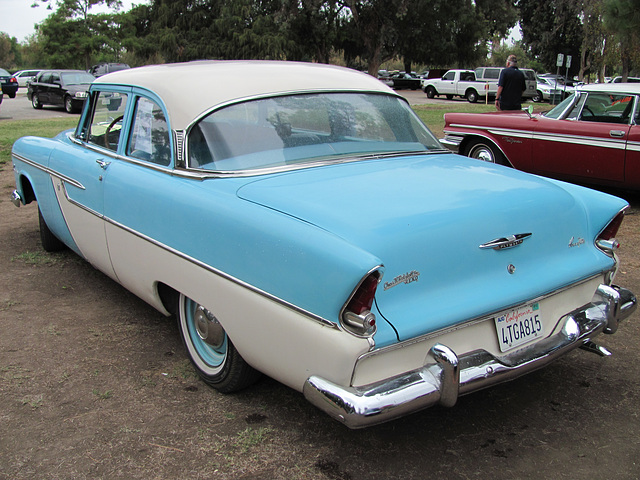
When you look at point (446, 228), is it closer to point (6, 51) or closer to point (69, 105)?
point (69, 105)

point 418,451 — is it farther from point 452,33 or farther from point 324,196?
point 452,33

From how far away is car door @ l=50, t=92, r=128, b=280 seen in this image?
3.73 m

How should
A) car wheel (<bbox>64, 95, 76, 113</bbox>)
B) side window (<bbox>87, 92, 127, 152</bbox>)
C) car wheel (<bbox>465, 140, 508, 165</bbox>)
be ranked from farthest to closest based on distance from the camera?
car wheel (<bbox>64, 95, 76, 113</bbox>) < car wheel (<bbox>465, 140, 508, 165</bbox>) < side window (<bbox>87, 92, 127, 152</bbox>)

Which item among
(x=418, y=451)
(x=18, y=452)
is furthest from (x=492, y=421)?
(x=18, y=452)

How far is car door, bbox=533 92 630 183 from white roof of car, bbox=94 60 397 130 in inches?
157

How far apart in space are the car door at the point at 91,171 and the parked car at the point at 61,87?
17842 mm

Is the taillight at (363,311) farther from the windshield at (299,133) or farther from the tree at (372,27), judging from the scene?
the tree at (372,27)

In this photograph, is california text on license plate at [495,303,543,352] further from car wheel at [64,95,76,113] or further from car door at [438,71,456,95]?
car door at [438,71,456,95]

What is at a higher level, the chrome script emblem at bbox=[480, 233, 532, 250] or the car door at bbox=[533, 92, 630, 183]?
the chrome script emblem at bbox=[480, 233, 532, 250]

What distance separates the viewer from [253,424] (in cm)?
281

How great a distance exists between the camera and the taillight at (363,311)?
2.17 meters

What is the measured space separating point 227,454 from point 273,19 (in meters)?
38.7

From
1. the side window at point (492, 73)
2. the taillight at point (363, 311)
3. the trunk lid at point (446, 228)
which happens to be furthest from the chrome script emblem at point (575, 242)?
the side window at point (492, 73)

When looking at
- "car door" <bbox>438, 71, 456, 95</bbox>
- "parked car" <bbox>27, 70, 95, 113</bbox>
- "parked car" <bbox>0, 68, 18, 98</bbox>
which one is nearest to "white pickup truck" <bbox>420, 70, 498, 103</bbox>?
"car door" <bbox>438, 71, 456, 95</bbox>
